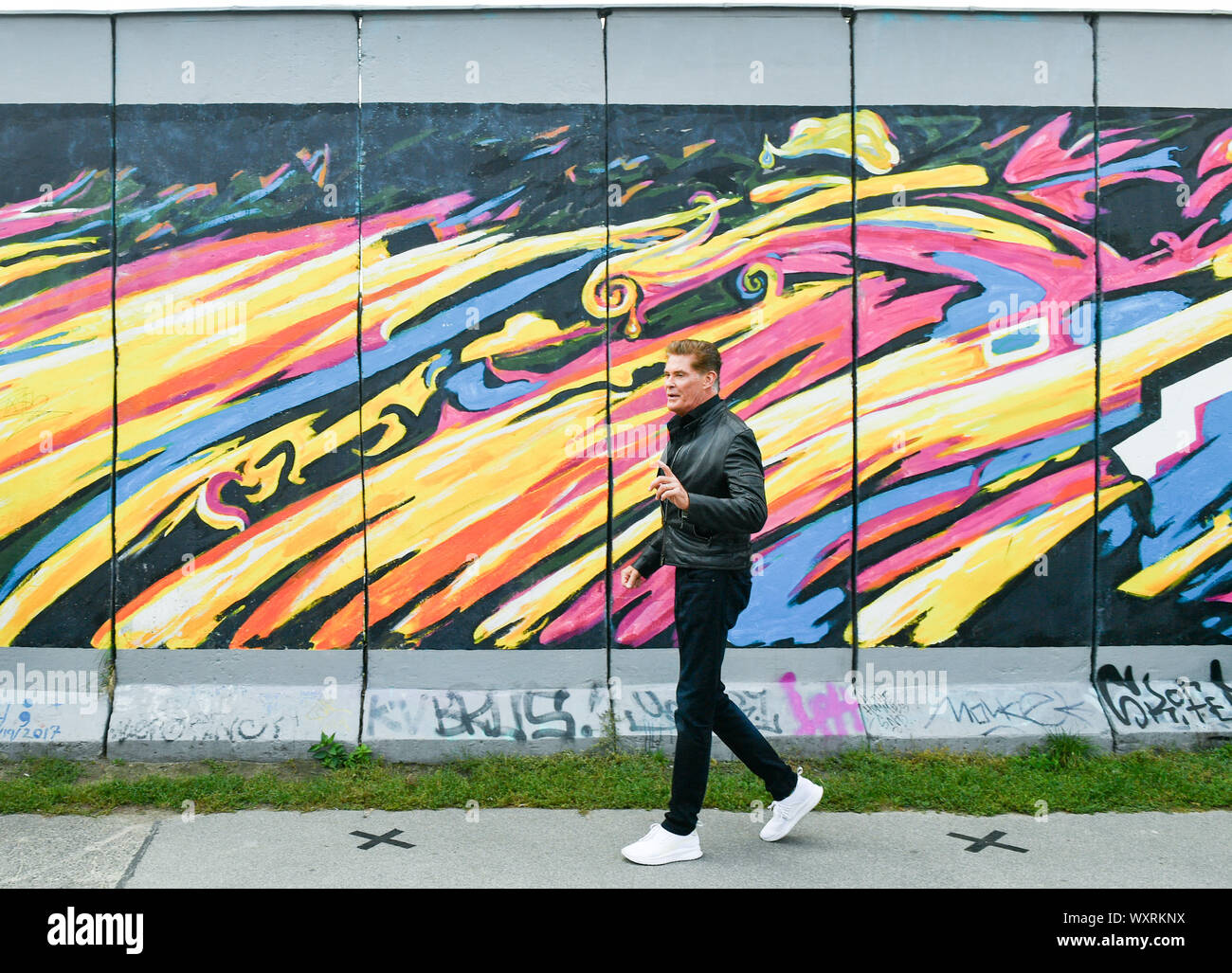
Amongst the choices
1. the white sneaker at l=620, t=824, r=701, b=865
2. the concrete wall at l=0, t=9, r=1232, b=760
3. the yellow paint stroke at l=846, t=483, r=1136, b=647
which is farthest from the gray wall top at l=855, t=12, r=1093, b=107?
the white sneaker at l=620, t=824, r=701, b=865

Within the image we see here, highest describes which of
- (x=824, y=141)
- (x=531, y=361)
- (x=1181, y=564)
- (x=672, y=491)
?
(x=824, y=141)

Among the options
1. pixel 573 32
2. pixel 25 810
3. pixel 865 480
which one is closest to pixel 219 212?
pixel 573 32

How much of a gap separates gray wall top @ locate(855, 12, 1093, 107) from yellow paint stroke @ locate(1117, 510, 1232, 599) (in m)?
2.57

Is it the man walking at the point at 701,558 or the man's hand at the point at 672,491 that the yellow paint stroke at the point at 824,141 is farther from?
the man's hand at the point at 672,491

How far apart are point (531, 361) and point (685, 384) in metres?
1.69

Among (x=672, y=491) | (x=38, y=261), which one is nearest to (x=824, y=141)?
(x=672, y=491)

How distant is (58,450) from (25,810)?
6.51ft

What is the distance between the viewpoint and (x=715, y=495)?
442 cm

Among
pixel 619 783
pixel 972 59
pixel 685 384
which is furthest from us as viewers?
pixel 972 59

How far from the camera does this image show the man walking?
433 cm

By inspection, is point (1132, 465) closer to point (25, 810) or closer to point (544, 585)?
point (544, 585)

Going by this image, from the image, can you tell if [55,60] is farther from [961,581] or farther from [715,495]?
[961,581]

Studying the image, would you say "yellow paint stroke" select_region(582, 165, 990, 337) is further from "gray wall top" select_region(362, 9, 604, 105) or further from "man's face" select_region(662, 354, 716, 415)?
"man's face" select_region(662, 354, 716, 415)

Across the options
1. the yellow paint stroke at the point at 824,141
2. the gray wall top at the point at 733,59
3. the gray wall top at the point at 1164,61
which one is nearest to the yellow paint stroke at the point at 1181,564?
the gray wall top at the point at 1164,61
